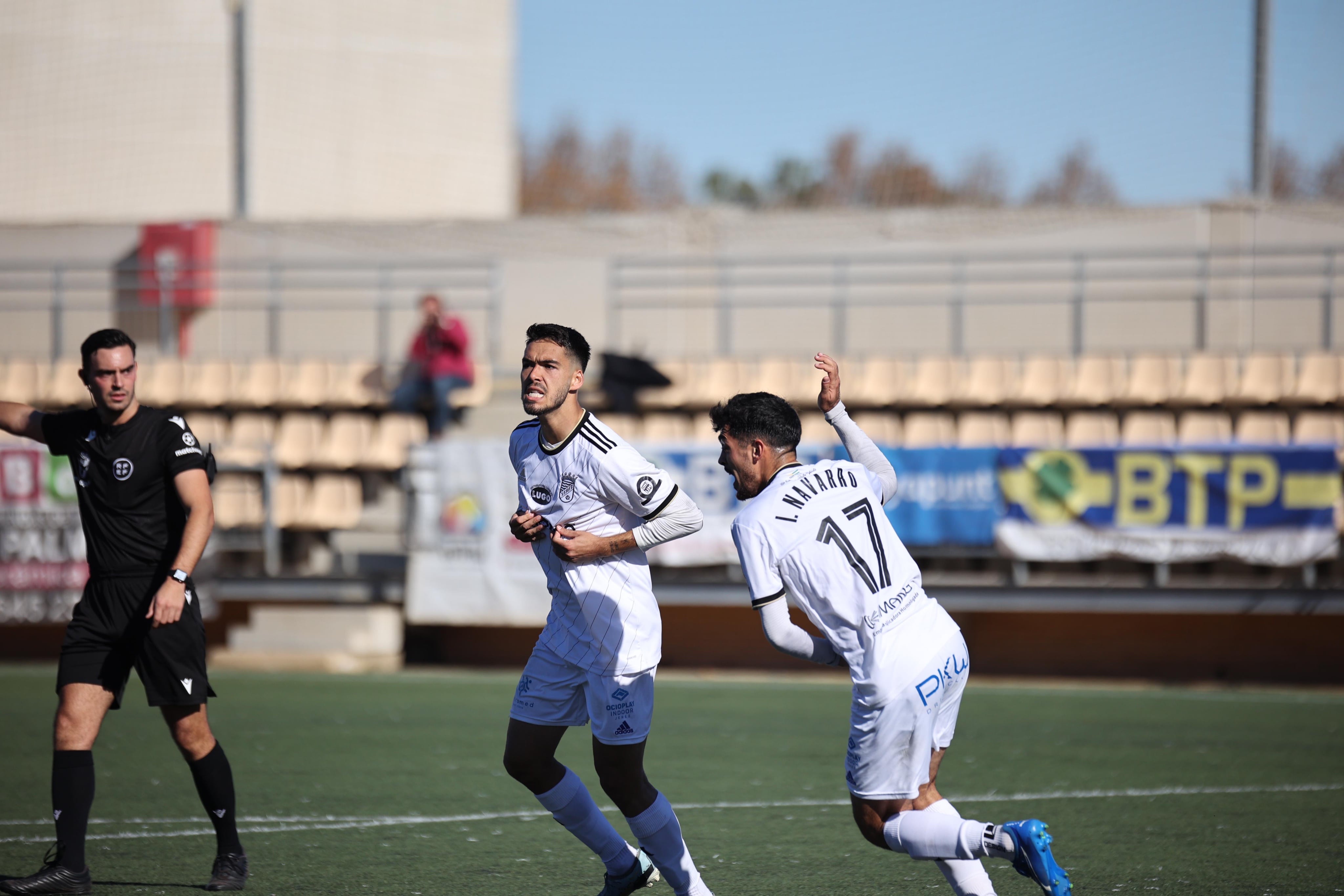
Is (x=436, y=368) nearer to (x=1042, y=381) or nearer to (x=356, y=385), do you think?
(x=356, y=385)

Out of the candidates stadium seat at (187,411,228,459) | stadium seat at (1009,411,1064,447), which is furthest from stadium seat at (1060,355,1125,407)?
stadium seat at (187,411,228,459)

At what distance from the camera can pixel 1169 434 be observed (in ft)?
44.1

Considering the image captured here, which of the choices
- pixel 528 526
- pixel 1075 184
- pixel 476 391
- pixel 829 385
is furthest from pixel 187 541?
pixel 1075 184

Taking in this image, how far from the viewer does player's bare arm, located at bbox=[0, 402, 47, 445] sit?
5449 mm

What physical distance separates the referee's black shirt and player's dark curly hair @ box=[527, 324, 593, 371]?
1558mm

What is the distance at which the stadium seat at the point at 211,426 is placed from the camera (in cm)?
1498

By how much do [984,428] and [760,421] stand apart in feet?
32.5

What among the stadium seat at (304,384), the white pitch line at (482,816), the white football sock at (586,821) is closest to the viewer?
the white football sock at (586,821)

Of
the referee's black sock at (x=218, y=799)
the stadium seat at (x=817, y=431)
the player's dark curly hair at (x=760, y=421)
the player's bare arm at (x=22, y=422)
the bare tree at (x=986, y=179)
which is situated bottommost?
the referee's black sock at (x=218, y=799)

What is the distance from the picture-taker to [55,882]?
498cm

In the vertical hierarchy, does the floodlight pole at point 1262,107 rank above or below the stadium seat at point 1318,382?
above

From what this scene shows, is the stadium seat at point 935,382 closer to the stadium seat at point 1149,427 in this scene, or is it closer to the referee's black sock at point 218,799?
the stadium seat at point 1149,427

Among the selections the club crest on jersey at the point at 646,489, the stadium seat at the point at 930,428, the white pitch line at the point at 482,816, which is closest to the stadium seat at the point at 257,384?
the stadium seat at the point at 930,428

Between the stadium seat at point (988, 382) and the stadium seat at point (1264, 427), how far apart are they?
2.22m
